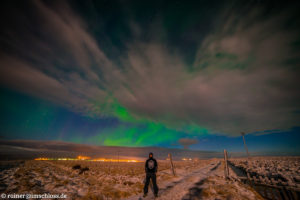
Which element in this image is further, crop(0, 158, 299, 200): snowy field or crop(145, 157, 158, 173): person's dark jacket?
crop(0, 158, 299, 200): snowy field

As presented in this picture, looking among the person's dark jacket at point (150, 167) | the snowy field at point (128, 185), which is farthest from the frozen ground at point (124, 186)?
the person's dark jacket at point (150, 167)

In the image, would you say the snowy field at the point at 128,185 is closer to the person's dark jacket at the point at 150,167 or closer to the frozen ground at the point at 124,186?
the frozen ground at the point at 124,186

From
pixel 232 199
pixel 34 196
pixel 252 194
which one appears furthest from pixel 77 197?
pixel 252 194

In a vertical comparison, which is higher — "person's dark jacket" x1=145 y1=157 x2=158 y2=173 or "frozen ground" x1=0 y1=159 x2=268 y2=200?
"person's dark jacket" x1=145 y1=157 x2=158 y2=173

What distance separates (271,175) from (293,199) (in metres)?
8.96

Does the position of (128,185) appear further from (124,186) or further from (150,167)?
(150,167)

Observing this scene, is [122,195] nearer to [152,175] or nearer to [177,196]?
[152,175]

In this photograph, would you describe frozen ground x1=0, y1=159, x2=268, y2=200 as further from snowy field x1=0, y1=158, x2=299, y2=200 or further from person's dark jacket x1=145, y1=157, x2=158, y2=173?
person's dark jacket x1=145, y1=157, x2=158, y2=173

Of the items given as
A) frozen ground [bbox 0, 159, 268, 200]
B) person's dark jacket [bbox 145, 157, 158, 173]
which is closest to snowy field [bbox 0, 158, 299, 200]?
frozen ground [bbox 0, 159, 268, 200]

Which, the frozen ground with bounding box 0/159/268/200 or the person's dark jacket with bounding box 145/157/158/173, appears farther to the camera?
the frozen ground with bounding box 0/159/268/200

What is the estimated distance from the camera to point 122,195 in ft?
33.1

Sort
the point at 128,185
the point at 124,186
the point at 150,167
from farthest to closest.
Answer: the point at 128,185
the point at 124,186
the point at 150,167

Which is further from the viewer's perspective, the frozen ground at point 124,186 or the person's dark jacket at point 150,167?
the frozen ground at point 124,186

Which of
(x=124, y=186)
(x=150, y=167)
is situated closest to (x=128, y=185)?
(x=124, y=186)
